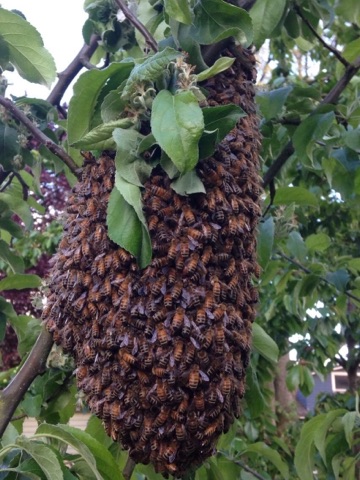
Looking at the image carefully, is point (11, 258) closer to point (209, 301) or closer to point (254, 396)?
point (254, 396)

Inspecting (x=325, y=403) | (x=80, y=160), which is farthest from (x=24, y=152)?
(x=325, y=403)

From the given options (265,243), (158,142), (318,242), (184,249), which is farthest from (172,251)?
(318,242)

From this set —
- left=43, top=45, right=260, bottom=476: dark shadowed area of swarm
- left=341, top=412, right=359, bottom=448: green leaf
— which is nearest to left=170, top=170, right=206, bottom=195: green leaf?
left=43, top=45, right=260, bottom=476: dark shadowed area of swarm

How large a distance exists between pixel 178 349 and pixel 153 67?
1.02ft

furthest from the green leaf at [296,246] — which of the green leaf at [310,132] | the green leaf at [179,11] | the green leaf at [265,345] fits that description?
the green leaf at [179,11]

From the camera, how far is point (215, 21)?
34.1 inches

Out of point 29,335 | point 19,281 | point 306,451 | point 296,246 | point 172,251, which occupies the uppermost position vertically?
point 172,251

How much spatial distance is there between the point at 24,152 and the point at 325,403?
2.87 meters

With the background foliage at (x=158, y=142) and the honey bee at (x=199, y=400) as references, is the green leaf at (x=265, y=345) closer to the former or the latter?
the background foliage at (x=158, y=142)

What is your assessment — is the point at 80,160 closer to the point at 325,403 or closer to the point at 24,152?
the point at 24,152

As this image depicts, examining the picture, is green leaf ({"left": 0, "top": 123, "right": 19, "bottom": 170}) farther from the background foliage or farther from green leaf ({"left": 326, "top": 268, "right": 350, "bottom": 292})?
green leaf ({"left": 326, "top": 268, "right": 350, "bottom": 292})

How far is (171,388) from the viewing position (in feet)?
2.24

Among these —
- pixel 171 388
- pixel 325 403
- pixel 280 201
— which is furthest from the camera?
pixel 325 403

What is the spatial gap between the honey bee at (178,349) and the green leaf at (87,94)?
31 centimetres
